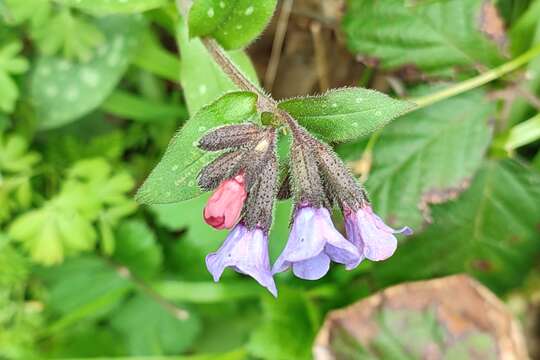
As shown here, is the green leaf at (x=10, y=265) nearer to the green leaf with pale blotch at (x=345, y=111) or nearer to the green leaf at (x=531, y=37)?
the green leaf with pale blotch at (x=345, y=111)

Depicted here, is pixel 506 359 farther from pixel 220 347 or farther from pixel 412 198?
pixel 220 347

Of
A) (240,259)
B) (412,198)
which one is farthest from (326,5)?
(240,259)

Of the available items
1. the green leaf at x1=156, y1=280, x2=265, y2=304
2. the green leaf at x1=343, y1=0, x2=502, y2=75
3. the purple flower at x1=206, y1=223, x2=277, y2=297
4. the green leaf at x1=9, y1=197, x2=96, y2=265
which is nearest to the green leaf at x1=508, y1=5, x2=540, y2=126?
the green leaf at x1=343, y1=0, x2=502, y2=75

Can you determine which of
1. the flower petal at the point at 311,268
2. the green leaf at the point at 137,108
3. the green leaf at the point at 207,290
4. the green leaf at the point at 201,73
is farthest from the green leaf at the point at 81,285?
the flower petal at the point at 311,268

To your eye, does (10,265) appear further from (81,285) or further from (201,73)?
(201,73)

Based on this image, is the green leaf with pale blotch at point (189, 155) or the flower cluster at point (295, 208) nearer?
the flower cluster at point (295, 208)

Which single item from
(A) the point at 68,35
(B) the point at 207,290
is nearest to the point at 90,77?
(A) the point at 68,35

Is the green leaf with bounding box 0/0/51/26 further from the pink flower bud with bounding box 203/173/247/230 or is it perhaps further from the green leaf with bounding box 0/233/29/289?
the pink flower bud with bounding box 203/173/247/230
